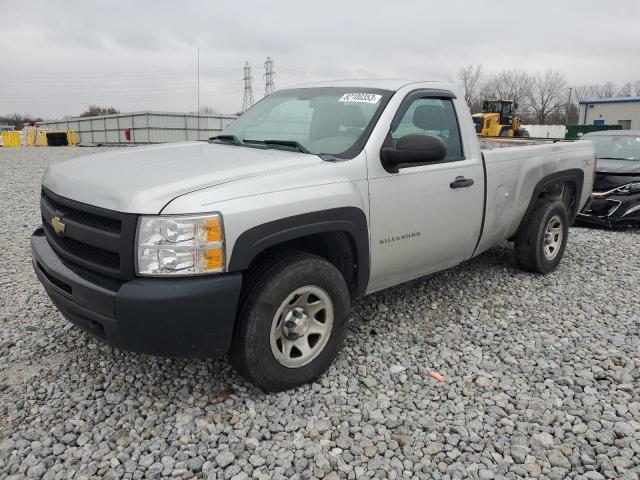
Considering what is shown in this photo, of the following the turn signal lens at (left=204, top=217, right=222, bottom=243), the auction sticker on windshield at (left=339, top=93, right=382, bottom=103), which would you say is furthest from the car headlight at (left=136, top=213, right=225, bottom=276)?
the auction sticker on windshield at (left=339, top=93, right=382, bottom=103)

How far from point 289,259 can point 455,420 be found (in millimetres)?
1291

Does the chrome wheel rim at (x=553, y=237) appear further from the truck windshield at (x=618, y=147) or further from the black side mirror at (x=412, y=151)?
the truck windshield at (x=618, y=147)

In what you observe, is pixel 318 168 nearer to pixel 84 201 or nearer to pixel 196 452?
pixel 84 201

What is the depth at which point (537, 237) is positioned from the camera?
5.18 m

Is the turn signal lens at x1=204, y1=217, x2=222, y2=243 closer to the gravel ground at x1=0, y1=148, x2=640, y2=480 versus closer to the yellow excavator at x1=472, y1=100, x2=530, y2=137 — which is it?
the gravel ground at x1=0, y1=148, x2=640, y2=480

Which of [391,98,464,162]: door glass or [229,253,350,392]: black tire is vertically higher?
[391,98,464,162]: door glass

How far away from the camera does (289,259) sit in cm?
301

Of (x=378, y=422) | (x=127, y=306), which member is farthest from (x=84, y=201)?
(x=378, y=422)

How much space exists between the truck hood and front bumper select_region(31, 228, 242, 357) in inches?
15.6

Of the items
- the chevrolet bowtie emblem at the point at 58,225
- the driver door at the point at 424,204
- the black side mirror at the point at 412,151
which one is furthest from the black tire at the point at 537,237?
the chevrolet bowtie emblem at the point at 58,225

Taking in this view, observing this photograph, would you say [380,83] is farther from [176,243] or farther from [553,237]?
[553,237]

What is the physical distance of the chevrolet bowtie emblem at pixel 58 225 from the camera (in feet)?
9.86

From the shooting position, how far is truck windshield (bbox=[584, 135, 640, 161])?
8.62 meters

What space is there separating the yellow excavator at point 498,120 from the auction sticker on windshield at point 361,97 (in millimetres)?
22367
